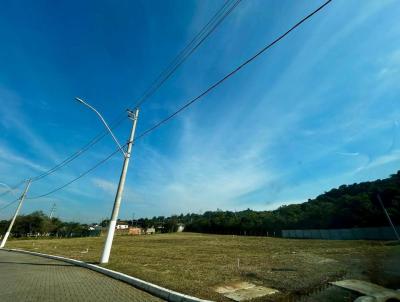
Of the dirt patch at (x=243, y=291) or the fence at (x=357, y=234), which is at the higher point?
the fence at (x=357, y=234)

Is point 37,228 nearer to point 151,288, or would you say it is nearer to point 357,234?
point 357,234

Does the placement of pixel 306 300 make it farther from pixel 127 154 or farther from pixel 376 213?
pixel 376 213

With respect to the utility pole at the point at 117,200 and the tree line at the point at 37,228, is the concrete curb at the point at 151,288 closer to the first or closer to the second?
the utility pole at the point at 117,200

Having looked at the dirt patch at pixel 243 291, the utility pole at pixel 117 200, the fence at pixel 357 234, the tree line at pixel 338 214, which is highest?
the tree line at pixel 338 214

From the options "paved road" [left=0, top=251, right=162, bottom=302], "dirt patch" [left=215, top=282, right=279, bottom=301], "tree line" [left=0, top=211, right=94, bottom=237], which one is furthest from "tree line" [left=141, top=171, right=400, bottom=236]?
"tree line" [left=0, top=211, right=94, bottom=237]

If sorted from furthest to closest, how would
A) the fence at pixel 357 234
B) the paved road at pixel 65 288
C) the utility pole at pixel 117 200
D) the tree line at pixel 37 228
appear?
the tree line at pixel 37 228 < the fence at pixel 357 234 < the utility pole at pixel 117 200 < the paved road at pixel 65 288

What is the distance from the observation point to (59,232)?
398 ft

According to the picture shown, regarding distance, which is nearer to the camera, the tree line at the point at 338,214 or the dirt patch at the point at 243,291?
the dirt patch at the point at 243,291

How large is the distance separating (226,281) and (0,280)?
8.60 m

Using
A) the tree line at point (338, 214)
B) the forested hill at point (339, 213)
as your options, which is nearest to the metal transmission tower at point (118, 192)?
the tree line at point (338, 214)

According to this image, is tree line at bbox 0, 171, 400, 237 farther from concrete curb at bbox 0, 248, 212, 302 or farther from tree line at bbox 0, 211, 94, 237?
concrete curb at bbox 0, 248, 212, 302

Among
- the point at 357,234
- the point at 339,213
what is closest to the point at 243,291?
the point at 357,234

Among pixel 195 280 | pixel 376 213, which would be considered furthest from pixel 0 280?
pixel 376 213

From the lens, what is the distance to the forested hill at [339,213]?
60.7 metres
